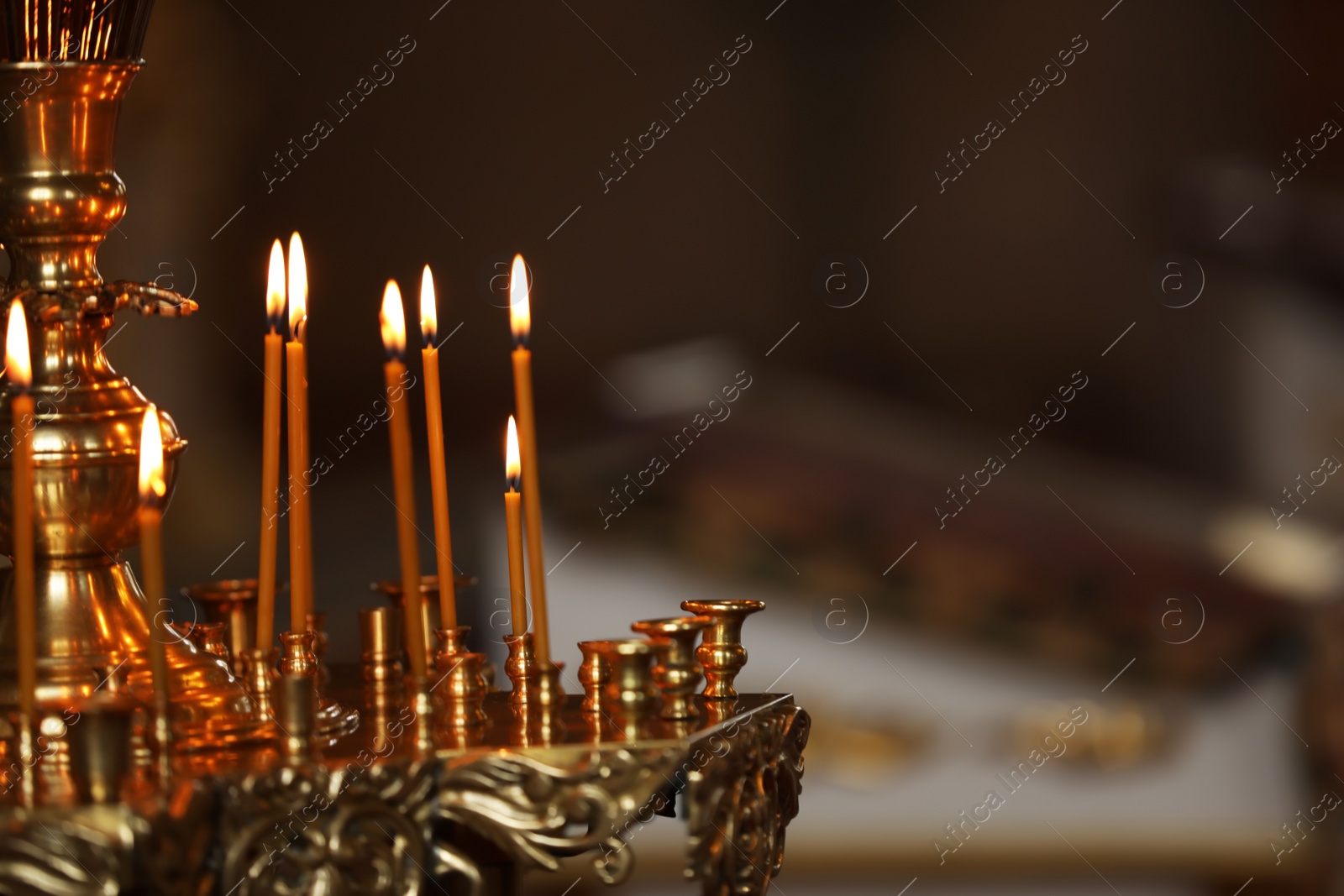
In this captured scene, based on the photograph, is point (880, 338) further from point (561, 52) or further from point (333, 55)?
point (333, 55)

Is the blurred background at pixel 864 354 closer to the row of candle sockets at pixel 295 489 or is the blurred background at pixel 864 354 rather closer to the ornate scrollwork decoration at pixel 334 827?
the row of candle sockets at pixel 295 489

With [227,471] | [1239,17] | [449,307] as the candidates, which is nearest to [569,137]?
[449,307]

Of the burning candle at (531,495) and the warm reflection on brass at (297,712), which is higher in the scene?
the burning candle at (531,495)

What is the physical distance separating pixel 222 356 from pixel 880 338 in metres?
0.94

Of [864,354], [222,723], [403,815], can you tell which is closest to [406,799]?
[403,815]

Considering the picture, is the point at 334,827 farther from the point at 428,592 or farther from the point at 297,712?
the point at 428,592

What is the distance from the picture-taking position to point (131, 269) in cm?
224

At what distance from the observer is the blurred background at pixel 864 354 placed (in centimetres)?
225

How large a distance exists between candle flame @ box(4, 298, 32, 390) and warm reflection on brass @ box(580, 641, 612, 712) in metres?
0.32

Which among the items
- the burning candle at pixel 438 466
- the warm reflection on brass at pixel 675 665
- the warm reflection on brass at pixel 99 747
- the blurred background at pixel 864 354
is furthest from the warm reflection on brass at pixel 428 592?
the blurred background at pixel 864 354

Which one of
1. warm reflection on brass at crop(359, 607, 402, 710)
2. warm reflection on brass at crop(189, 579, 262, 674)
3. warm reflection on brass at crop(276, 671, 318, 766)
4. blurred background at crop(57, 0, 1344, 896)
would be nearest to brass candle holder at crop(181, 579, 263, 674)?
warm reflection on brass at crop(189, 579, 262, 674)

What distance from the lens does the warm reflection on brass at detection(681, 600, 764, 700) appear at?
→ 0.93 meters

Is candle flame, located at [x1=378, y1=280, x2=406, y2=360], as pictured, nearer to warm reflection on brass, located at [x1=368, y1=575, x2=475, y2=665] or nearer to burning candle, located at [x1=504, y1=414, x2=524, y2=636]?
burning candle, located at [x1=504, y1=414, x2=524, y2=636]

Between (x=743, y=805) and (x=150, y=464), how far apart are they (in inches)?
13.3
